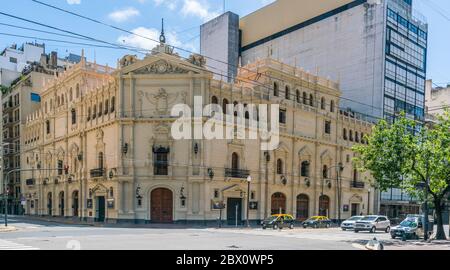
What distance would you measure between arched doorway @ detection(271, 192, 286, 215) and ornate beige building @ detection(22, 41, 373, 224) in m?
0.17

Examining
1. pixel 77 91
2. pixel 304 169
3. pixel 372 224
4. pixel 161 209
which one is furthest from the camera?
pixel 304 169

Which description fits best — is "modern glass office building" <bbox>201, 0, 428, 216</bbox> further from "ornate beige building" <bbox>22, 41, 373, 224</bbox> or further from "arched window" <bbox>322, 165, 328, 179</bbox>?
"arched window" <bbox>322, 165, 328, 179</bbox>

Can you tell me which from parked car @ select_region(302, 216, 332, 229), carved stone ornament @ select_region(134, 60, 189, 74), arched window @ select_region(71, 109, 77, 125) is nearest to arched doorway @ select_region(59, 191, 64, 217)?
arched window @ select_region(71, 109, 77, 125)

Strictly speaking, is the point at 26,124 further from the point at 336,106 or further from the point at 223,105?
the point at 336,106

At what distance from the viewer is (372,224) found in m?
35.6

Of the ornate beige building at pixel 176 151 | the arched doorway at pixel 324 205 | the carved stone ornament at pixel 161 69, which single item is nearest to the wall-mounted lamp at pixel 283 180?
the ornate beige building at pixel 176 151

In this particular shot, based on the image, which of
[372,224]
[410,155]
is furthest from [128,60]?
[372,224]

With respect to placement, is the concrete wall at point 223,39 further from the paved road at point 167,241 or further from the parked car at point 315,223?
the paved road at point 167,241

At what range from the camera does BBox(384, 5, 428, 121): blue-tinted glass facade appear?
64250mm

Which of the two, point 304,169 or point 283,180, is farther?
point 304,169

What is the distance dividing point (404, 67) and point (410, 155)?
46.9 meters

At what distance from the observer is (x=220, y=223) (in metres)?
37.9

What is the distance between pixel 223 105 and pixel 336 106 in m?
19.0

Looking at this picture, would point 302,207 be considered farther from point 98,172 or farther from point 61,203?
point 61,203
